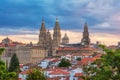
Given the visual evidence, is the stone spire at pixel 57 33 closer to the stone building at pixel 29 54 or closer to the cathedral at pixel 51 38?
the cathedral at pixel 51 38

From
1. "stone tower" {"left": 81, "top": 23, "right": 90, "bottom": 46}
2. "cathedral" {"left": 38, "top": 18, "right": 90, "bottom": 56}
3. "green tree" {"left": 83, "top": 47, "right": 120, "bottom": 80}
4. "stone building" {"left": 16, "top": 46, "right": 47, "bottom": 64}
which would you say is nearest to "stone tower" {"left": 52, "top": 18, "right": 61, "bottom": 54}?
"cathedral" {"left": 38, "top": 18, "right": 90, "bottom": 56}

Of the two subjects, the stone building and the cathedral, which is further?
the cathedral

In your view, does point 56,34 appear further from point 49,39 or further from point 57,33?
point 49,39

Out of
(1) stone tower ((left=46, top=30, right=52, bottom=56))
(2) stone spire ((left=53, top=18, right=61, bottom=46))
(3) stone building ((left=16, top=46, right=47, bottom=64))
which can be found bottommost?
(3) stone building ((left=16, top=46, right=47, bottom=64))

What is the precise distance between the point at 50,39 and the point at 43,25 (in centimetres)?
466

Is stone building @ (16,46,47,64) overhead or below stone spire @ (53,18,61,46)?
below

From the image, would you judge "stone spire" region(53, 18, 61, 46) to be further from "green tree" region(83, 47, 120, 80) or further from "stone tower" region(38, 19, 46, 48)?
"green tree" region(83, 47, 120, 80)

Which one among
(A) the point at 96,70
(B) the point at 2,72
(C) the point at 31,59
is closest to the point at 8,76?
(B) the point at 2,72

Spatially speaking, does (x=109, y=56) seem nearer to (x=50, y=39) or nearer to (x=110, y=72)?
(x=110, y=72)

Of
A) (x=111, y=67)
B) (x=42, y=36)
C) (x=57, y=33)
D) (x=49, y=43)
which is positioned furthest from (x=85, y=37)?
(x=111, y=67)

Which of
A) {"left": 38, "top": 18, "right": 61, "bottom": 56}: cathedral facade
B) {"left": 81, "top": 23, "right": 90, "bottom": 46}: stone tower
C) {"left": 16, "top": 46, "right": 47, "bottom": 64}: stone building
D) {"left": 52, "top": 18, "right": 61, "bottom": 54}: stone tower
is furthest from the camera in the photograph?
{"left": 81, "top": 23, "right": 90, "bottom": 46}: stone tower

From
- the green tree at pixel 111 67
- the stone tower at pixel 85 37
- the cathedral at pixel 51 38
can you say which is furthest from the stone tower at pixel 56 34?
the green tree at pixel 111 67

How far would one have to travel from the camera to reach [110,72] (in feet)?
60.1

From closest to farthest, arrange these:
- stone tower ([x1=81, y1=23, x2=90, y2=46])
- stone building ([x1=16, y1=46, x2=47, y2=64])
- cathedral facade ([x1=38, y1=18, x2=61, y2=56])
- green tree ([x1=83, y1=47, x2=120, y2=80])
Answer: green tree ([x1=83, y1=47, x2=120, y2=80]) → stone building ([x1=16, y1=46, x2=47, y2=64]) → cathedral facade ([x1=38, y1=18, x2=61, y2=56]) → stone tower ([x1=81, y1=23, x2=90, y2=46])
